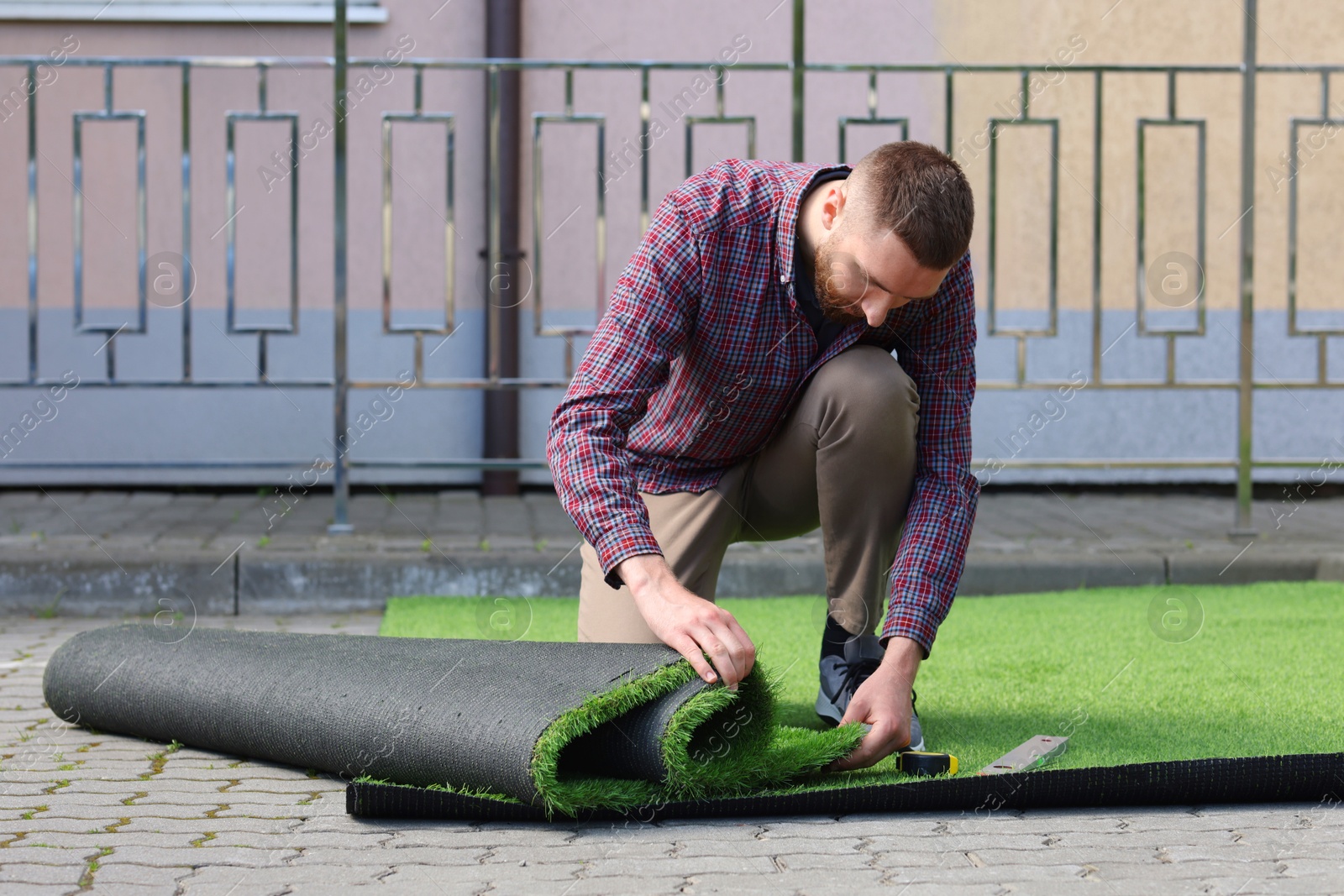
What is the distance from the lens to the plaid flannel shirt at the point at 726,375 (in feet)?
7.59

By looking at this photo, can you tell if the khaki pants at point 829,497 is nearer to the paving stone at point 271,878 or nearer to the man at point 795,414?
the man at point 795,414

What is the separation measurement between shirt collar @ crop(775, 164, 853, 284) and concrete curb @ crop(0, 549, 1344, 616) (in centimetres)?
213

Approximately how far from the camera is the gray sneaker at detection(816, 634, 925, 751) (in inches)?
106

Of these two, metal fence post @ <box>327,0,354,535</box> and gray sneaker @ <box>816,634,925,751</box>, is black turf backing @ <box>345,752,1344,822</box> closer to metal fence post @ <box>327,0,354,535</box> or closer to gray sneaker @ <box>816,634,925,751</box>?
gray sneaker @ <box>816,634,925,751</box>

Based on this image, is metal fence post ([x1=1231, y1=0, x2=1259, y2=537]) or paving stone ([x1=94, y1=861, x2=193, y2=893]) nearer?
paving stone ([x1=94, y1=861, x2=193, y2=893])

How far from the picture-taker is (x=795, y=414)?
2732mm

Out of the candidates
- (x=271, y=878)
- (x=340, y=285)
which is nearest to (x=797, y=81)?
(x=340, y=285)

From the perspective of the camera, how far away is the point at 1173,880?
1872mm

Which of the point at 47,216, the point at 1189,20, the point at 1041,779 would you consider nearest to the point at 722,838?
the point at 1041,779

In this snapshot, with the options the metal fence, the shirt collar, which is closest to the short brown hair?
the shirt collar

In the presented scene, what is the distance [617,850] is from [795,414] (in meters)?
1.00

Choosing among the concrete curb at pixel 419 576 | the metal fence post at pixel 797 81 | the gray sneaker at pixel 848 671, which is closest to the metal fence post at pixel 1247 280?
the concrete curb at pixel 419 576

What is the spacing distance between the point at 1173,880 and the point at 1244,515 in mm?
3558

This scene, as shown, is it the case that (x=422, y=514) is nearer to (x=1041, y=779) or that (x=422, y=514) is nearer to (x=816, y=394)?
(x=816, y=394)
